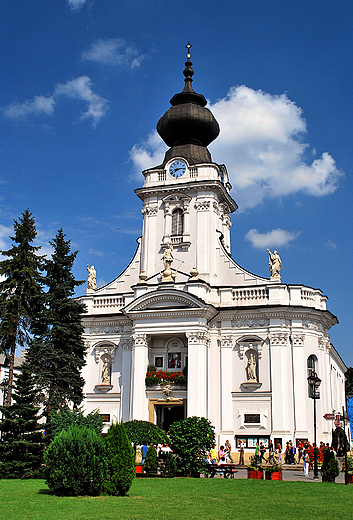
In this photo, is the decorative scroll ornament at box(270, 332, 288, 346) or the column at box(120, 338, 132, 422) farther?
the column at box(120, 338, 132, 422)

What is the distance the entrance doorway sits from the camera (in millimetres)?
35594

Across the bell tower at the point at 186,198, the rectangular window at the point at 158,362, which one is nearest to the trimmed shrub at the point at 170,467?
the rectangular window at the point at 158,362

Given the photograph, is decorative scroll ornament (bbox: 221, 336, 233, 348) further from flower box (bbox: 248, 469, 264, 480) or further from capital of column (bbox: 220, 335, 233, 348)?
flower box (bbox: 248, 469, 264, 480)

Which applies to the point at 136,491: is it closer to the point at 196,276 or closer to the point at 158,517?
the point at 158,517

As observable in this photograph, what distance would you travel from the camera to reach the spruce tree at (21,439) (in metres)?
22.0

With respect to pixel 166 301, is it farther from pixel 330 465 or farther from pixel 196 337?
pixel 330 465

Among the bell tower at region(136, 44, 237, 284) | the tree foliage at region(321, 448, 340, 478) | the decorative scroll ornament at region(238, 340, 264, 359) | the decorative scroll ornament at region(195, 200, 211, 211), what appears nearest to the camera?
the tree foliage at region(321, 448, 340, 478)

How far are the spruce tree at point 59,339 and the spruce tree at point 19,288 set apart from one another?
68 cm

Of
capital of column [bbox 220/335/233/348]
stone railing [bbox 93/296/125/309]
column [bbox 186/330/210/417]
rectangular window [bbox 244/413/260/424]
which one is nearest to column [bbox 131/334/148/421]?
column [bbox 186/330/210/417]

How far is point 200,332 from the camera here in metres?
34.8

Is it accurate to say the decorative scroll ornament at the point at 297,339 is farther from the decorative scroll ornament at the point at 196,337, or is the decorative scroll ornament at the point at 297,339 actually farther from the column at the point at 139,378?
the column at the point at 139,378

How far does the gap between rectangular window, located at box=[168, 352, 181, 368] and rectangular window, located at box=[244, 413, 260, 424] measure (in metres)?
5.59

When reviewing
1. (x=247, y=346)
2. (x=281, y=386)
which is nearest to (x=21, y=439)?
(x=247, y=346)

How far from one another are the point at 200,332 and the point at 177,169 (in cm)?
1342
